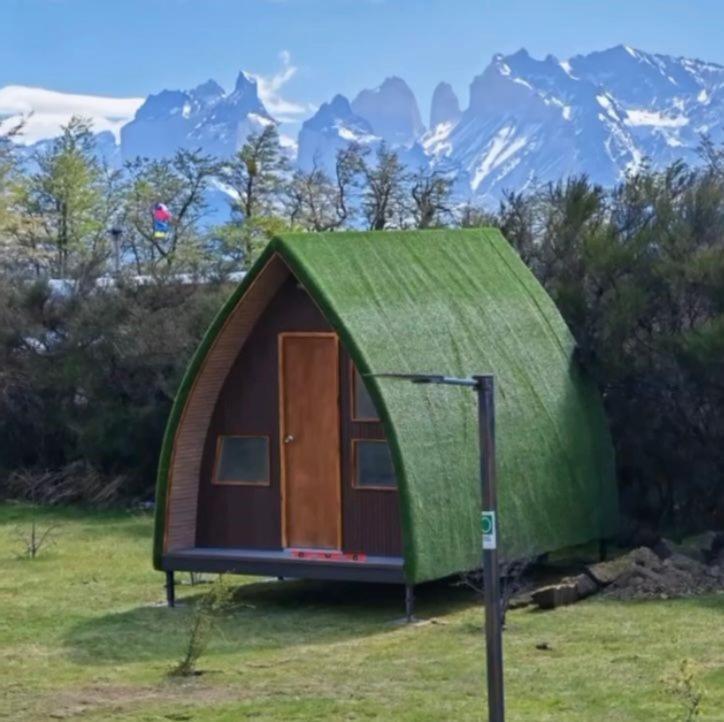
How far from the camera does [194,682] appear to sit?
501 inches

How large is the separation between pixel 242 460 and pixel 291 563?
1456 millimetres

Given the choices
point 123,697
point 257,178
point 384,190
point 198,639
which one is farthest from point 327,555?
point 257,178

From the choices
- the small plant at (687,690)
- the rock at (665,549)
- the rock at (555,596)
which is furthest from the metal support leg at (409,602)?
the small plant at (687,690)

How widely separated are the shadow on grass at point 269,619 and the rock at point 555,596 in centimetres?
90

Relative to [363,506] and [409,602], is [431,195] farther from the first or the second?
[409,602]

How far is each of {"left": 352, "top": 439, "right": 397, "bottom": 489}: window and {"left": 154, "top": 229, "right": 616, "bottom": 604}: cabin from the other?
18mm

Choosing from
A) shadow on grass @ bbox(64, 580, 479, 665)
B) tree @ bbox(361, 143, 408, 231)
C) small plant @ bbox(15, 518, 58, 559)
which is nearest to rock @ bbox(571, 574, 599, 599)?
shadow on grass @ bbox(64, 580, 479, 665)

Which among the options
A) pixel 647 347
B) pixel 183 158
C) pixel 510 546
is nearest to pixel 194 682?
pixel 510 546

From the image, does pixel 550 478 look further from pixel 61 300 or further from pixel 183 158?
pixel 183 158

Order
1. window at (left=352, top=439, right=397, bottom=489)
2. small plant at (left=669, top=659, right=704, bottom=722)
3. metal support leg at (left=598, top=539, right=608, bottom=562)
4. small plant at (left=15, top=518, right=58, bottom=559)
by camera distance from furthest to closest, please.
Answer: small plant at (left=15, top=518, right=58, bottom=559), metal support leg at (left=598, top=539, right=608, bottom=562), window at (left=352, top=439, right=397, bottom=489), small plant at (left=669, top=659, right=704, bottom=722)

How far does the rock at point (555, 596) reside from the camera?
1555 centimetres

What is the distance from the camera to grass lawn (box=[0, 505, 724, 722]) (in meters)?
11.6

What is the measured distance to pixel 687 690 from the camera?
1029 cm

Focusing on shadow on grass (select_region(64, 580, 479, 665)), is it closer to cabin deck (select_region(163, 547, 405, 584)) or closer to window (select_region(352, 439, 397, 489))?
cabin deck (select_region(163, 547, 405, 584))
